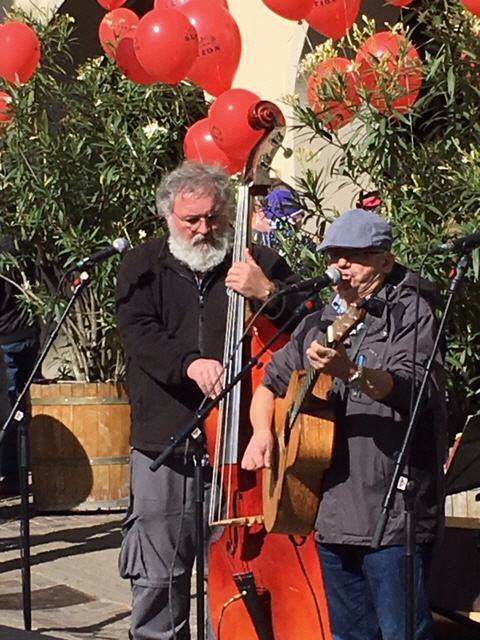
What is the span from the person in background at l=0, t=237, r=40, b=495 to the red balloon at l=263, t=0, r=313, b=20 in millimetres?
3241

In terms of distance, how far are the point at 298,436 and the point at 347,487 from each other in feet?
0.69

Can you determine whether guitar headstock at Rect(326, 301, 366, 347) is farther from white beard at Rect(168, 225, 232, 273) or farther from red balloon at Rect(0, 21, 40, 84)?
red balloon at Rect(0, 21, 40, 84)

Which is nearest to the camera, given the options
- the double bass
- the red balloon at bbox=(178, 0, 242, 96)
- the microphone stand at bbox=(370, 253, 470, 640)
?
the microphone stand at bbox=(370, 253, 470, 640)

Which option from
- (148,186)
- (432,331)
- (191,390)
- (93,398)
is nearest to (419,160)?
(191,390)

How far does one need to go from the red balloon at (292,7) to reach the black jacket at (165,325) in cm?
224

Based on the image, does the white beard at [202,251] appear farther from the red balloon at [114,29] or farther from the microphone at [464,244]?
the red balloon at [114,29]

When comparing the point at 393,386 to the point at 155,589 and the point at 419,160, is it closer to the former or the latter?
the point at 155,589

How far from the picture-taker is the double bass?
4.58 meters

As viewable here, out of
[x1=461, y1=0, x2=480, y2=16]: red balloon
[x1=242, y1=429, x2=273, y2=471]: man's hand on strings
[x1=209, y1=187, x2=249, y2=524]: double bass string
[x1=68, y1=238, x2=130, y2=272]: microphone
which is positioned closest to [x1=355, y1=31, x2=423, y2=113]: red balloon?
[x1=461, y1=0, x2=480, y2=16]: red balloon

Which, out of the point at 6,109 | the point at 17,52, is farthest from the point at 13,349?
the point at 17,52

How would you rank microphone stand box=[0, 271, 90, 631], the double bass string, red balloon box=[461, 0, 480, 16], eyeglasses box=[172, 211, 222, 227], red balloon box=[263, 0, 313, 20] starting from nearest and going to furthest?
the double bass string
eyeglasses box=[172, 211, 222, 227]
red balloon box=[461, 0, 480, 16]
microphone stand box=[0, 271, 90, 631]
red balloon box=[263, 0, 313, 20]

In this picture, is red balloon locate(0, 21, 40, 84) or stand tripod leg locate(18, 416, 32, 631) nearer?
stand tripod leg locate(18, 416, 32, 631)

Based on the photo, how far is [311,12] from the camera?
6.92m

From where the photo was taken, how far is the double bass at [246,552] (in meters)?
4.58
